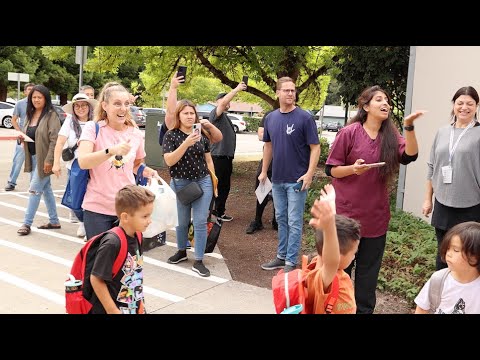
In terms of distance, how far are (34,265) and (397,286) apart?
3.80m

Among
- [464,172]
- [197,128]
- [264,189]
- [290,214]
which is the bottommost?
[290,214]

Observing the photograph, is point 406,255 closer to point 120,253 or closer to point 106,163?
point 106,163

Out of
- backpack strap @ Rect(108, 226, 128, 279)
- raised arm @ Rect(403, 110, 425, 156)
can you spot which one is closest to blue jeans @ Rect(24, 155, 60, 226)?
backpack strap @ Rect(108, 226, 128, 279)

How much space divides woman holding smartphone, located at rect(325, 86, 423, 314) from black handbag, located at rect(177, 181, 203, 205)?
5.44ft

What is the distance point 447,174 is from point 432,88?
13.6 ft

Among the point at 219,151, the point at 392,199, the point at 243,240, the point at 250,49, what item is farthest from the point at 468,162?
the point at 250,49

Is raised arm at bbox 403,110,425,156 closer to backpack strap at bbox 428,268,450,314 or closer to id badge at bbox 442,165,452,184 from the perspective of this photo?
id badge at bbox 442,165,452,184

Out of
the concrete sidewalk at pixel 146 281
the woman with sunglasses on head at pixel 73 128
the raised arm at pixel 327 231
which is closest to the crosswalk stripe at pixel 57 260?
the concrete sidewalk at pixel 146 281

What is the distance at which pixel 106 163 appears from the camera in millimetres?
3688

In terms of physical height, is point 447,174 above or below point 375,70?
below

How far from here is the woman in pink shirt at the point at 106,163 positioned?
363 centimetres

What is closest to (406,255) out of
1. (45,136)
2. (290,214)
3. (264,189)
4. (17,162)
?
(290,214)

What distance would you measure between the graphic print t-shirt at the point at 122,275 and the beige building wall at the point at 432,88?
570 cm

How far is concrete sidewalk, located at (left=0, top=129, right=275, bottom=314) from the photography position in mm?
4496
